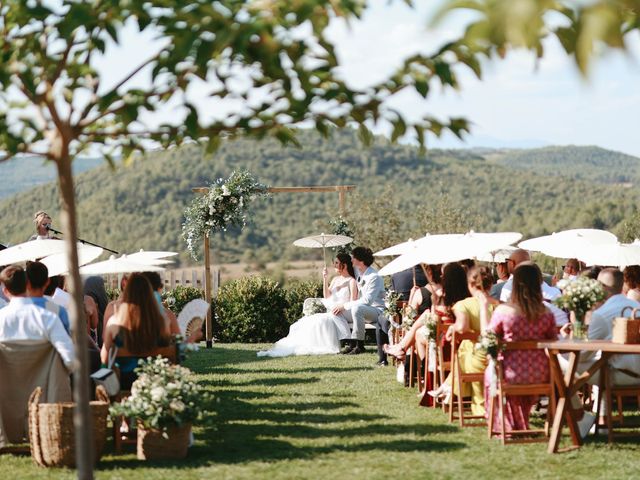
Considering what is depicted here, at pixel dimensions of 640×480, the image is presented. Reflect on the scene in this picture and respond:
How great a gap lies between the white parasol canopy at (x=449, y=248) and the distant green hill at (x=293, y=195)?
41.5 meters

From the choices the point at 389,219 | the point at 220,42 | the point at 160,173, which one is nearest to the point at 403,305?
the point at 220,42

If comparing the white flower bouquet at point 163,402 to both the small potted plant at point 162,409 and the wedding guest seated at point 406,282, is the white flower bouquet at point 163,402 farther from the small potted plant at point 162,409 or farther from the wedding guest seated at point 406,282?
the wedding guest seated at point 406,282

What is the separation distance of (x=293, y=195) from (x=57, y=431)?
55151 mm

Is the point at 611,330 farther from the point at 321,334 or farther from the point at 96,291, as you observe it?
the point at 321,334

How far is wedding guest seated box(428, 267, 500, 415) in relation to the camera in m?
8.10

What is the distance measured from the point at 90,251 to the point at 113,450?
327 centimetres

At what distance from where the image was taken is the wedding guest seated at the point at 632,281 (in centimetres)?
832

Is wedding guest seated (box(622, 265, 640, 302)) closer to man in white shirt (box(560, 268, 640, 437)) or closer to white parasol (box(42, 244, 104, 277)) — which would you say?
man in white shirt (box(560, 268, 640, 437))

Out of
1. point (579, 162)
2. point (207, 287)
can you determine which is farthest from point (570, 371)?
point (579, 162)

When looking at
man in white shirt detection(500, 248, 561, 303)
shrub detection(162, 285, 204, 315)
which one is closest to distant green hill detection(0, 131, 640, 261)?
shrub detection(162, 285, 204, 315)

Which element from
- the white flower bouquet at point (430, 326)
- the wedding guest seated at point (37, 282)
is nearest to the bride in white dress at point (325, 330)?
the white flower bouquet at point (430, 326)

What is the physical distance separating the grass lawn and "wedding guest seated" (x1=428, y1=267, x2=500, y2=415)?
44 centimetres

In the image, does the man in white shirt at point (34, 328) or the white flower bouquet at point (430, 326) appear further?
the white flower bouquet at point (430, 326)

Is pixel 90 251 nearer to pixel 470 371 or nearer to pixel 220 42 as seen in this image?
pixel 470 371
